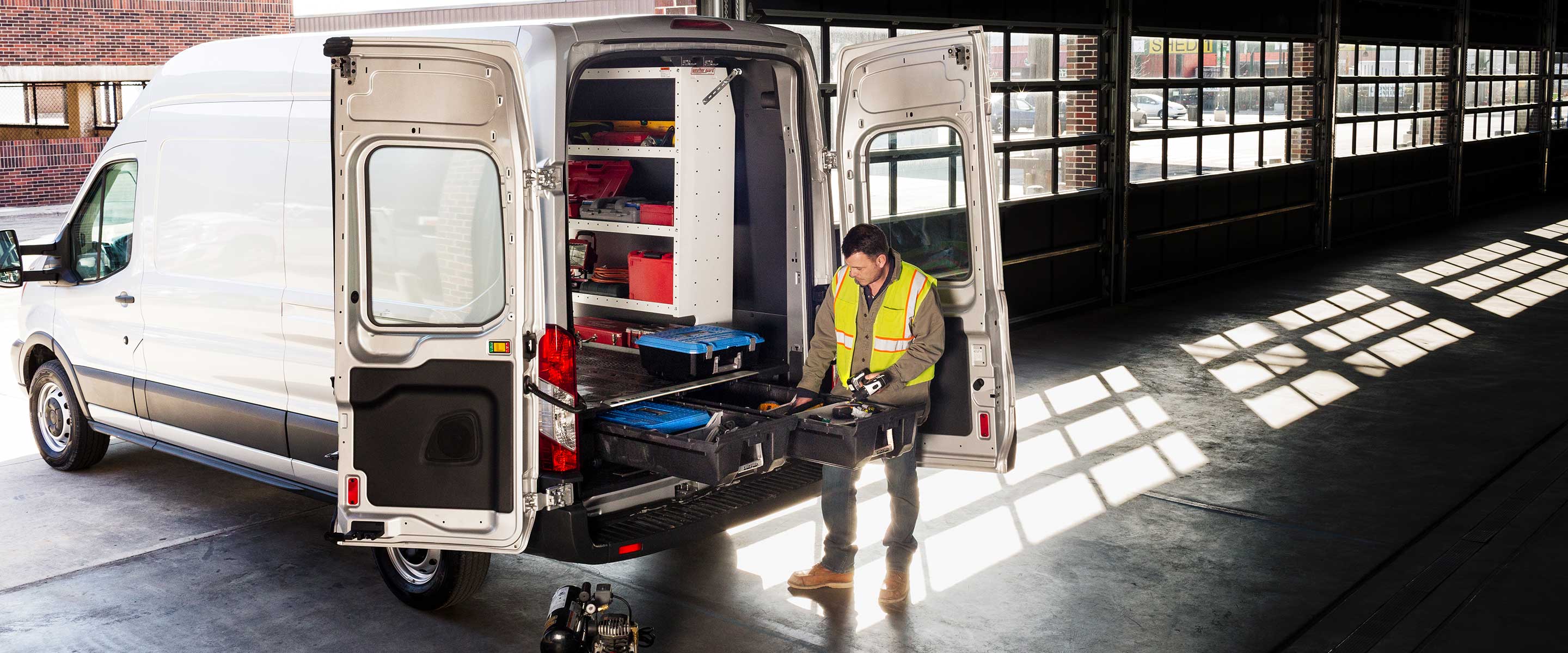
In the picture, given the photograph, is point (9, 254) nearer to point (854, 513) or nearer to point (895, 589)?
point (854, 513)

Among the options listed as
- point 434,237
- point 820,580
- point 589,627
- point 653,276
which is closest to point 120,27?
point 653,276

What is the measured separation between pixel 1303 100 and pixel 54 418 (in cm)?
1384

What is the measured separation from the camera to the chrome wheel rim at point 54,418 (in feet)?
24.8

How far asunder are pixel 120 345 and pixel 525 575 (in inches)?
102

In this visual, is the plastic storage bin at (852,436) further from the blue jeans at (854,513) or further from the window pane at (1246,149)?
the window pane at (1246,149)

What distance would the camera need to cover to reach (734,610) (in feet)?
17.9

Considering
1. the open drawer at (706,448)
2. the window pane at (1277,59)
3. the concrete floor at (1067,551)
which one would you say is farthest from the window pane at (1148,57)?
the open drawer at (706,448)

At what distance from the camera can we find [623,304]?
21.0 feet

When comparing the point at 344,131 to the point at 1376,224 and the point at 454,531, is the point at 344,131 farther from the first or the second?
the point at 1376,224

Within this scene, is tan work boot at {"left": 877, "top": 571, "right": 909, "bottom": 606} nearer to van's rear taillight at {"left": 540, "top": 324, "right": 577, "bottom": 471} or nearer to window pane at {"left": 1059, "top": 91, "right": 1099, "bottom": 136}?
van's rear taillight at {"left": 540, "top": 324, "right": 577, "bottom": 471}

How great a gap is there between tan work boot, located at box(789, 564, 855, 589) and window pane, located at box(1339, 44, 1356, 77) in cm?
1381

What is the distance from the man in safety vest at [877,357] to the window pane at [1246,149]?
35.1 ft

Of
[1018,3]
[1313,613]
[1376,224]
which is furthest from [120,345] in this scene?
[1376,224]

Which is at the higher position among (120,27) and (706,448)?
(120,27)
